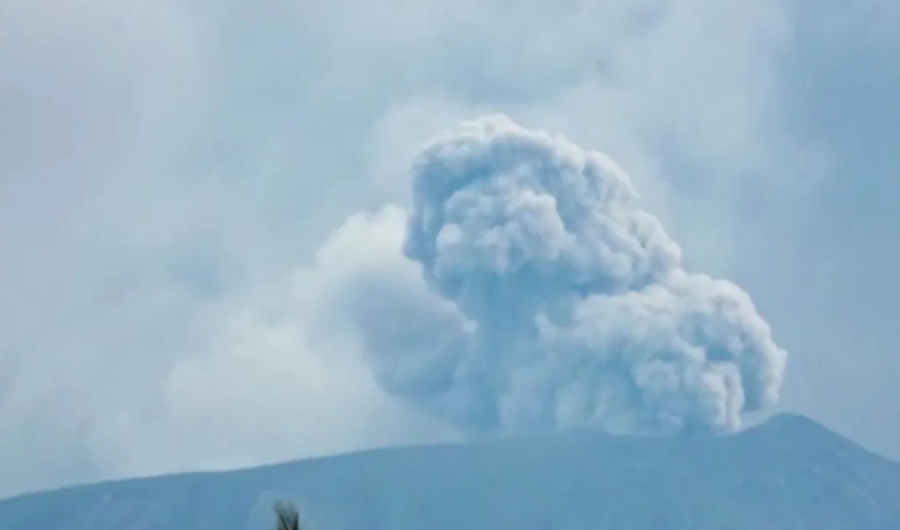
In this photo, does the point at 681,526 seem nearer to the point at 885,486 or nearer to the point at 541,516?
the point at 541,516

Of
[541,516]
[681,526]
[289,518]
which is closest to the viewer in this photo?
[289,518]

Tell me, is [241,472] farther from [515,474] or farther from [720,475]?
[720,475]

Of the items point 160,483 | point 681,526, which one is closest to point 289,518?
point 681,526

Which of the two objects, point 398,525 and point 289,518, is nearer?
Answer: point 289,518

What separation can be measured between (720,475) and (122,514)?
167 ft

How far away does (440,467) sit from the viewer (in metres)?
146

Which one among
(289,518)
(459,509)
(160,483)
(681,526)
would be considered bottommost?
(289,518)

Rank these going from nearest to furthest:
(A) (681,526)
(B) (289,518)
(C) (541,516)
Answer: (B) (289,518), (A) (681,526), (C) (541,516)

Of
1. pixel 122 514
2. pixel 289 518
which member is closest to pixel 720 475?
pixel 122 514

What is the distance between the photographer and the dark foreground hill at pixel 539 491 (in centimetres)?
13362

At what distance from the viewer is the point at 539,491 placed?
141125 millimetres

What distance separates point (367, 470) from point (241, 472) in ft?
36.4

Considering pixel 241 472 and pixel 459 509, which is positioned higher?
pixel 241 472

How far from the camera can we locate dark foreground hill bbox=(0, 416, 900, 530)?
134 meters
